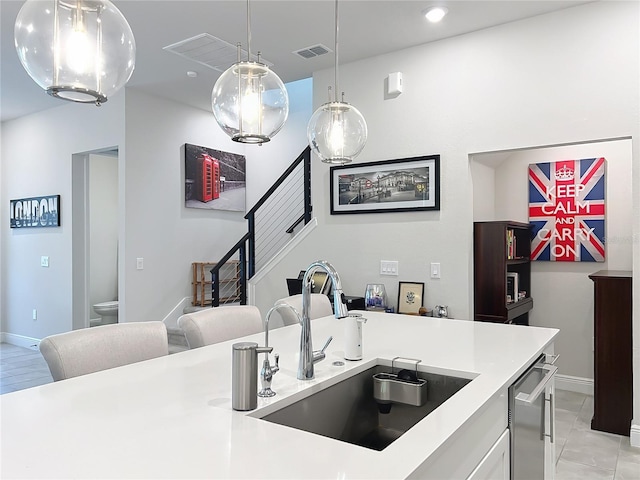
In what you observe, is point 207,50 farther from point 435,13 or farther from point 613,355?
point 613,355

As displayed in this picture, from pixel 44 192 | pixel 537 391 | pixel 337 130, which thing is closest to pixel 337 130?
pixel 337 130

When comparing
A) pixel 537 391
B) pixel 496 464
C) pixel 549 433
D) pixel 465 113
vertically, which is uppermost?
pixel 465 113

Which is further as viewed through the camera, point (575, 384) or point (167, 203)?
point (167, 203)

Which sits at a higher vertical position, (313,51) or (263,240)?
(313,51)

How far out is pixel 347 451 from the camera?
101 centimetres

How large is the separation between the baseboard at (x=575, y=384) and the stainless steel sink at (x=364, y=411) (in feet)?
10.3

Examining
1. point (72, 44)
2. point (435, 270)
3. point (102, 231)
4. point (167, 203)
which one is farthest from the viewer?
point (102, 231)

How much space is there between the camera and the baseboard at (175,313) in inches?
209

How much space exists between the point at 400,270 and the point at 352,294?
54 cm

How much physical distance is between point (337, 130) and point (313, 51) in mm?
2007

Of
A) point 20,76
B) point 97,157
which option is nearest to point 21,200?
point 97,157

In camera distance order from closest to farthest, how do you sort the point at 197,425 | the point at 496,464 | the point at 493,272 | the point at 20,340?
the point at 197,425 < the point at 496,464 < the point at 493,272 < the point at 20,340

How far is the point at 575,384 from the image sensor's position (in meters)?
4.16

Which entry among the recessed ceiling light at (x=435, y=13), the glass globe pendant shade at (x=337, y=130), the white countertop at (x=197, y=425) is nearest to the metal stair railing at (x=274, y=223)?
the recessed ceiling light at (x=435, y=13)
